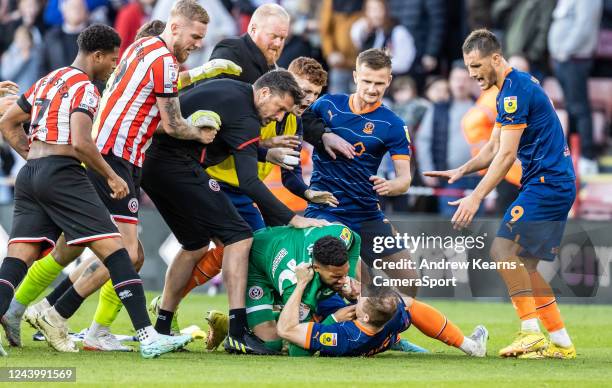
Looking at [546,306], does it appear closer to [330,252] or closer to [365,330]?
[365,330]

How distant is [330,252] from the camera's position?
9211 mm

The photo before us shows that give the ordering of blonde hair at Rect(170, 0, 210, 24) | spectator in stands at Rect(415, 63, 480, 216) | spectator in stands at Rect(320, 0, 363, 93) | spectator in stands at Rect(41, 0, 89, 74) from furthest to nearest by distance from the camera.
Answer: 1. spectator in stands at Rect(41, 0, 89, 74)
2. spectator in stands at Rect(320, 0, 363, 93)
3. spectator in stands at Rect(415, 63, 480, 216)
4. blonde hair at Rect(170, 0, 210, 24)

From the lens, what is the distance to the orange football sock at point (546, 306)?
990 cm

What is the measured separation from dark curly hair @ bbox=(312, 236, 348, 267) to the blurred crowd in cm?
699

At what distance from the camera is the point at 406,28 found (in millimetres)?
18125

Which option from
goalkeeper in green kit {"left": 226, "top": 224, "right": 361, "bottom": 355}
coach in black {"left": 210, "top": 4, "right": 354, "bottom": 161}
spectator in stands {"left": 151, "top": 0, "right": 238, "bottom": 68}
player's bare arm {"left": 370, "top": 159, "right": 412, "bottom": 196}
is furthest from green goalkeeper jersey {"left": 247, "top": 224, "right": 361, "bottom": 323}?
spectator in stands {"left": 151, "top": 0, "right": 238, "bottom": 68}

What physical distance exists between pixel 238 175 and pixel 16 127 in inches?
69.3

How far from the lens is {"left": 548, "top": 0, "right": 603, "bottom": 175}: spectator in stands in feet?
57.0

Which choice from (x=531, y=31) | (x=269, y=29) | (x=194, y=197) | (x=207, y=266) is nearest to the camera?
(x=194, y=197)

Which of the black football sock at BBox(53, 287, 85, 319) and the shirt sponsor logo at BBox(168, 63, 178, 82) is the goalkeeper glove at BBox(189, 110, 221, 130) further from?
the black football sock at BBox(53, 287, 85, 319)

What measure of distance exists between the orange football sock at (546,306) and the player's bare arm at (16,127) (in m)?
4.16

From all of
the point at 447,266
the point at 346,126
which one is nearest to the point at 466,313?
the point at 447,266

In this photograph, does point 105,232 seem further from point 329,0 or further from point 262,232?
point 329,0

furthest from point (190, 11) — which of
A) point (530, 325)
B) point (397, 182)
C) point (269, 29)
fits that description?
point (530, 325)
